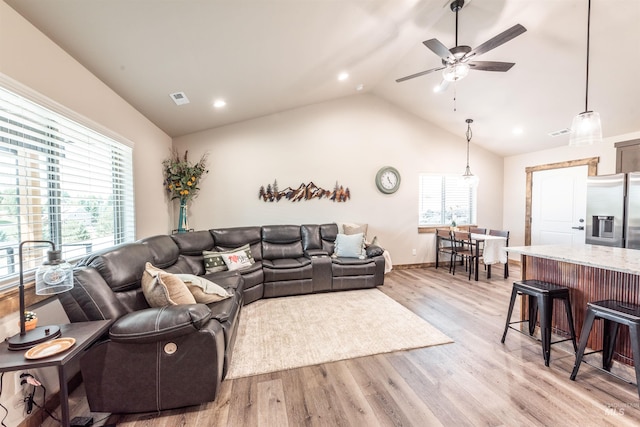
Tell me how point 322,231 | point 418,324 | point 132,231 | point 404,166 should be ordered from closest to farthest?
point 418,324 < point 132,231 < point 322,231 < point 404,166

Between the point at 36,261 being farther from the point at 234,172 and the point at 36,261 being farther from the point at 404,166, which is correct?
the point at 404,166

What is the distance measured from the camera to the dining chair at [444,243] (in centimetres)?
531

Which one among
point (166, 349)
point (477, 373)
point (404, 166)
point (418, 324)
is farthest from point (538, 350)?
point (404, 166)

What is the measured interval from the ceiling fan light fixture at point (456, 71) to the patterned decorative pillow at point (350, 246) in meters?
2.63

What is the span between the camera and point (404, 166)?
Answer: 18.5ft

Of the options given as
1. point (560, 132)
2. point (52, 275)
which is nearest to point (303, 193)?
point (52, 275)

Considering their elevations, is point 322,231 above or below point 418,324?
above

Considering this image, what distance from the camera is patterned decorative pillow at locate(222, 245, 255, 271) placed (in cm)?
378

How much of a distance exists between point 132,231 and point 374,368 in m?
3.08

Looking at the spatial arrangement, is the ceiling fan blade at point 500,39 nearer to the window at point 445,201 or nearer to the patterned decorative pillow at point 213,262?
the window at point 445,201

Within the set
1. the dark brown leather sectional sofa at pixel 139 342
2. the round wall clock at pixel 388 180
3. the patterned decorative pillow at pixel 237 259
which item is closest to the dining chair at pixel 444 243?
the round wall clock at pixel 388 180

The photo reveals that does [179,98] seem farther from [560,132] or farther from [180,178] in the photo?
[560,132]

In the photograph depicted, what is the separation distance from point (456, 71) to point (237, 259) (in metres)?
3.44

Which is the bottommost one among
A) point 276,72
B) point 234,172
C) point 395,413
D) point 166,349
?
point 395,413
